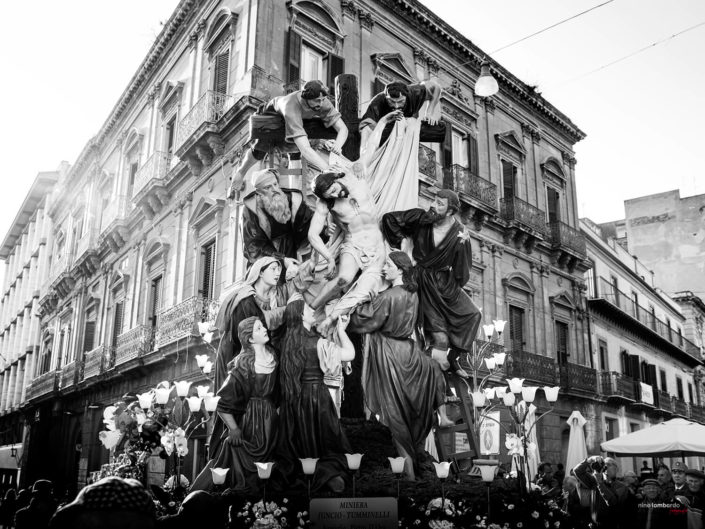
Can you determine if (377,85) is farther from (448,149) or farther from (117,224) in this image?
(117,224)

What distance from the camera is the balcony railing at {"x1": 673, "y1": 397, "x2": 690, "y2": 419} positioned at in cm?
3357

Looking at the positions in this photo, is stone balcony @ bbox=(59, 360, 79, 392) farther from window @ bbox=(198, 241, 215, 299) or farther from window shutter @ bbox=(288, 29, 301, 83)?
window shutter @ bbox=(288, 29, 301, 83)

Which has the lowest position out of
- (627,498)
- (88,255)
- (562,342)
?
(627,498)

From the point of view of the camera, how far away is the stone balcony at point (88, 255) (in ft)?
88.2

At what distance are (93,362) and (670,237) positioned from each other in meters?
32.1

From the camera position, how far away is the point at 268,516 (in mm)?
4289

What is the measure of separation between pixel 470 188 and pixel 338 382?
57.5ft

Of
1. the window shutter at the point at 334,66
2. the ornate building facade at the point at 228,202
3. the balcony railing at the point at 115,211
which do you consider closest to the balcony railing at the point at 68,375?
the ornate building facade at the point at 228,202

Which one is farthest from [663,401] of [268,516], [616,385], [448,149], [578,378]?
[268,516]

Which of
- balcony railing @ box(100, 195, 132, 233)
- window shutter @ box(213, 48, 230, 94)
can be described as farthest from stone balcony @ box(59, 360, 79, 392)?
window shutter @ box(213, 48, 230, 94)

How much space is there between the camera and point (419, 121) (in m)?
6.48

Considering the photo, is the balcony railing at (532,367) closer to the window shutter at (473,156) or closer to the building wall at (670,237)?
the window shutter at (473,156)

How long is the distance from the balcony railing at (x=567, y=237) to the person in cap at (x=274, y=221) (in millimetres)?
20643

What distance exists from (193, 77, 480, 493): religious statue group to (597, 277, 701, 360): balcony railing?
24317 mm
